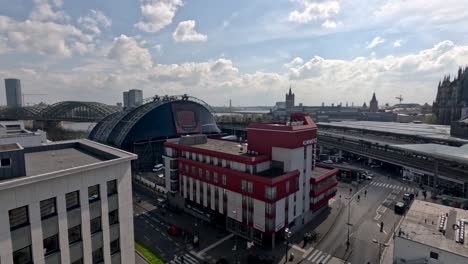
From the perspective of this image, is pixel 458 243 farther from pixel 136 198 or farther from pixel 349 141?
pixel 349 141

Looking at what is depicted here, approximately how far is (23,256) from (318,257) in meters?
39.0

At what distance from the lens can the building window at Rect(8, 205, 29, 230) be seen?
58.1 ft

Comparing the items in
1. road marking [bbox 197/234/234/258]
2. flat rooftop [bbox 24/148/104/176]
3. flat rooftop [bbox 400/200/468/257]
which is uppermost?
flat rooftop [bbox 24/148/104/176]

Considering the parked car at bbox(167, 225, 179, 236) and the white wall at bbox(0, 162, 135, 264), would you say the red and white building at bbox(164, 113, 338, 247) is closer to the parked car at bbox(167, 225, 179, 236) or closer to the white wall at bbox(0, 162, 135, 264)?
the parked car at bbox(167, 225, 179, 236)

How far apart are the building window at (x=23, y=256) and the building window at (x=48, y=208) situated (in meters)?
2.39

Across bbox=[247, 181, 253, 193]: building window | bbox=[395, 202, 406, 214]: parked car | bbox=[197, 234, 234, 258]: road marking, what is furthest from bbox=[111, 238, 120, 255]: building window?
bbox=[395, 202, 406, 214]: parked car

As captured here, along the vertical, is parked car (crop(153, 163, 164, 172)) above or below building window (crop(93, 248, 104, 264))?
below

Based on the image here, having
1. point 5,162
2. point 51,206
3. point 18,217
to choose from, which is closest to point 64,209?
point 51,206

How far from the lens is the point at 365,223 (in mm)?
52156

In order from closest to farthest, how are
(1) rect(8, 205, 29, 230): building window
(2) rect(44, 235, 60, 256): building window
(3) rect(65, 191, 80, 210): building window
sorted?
1. (1) rect(8, 205, 29, 230): building window
2. (2) rect(44, 235, 60, 256): building window
3. (3) rect(65, 191, 80, 210): building window

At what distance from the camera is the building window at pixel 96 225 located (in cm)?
2232

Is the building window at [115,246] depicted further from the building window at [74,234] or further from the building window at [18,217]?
the building window at [18,217]

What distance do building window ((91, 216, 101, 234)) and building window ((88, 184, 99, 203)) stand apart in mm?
1752

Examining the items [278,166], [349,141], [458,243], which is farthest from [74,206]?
[349,141]
